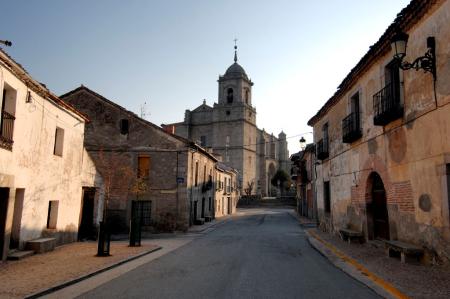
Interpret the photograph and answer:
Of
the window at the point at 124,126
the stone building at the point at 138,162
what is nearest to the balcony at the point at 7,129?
the stone building at the point at 138,162

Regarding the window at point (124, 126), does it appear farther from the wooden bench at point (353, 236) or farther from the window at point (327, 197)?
the wooden bench at point (353, 236)

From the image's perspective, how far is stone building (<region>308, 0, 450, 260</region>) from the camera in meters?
7.69

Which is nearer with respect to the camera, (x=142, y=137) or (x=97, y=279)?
(x=97, y=279)

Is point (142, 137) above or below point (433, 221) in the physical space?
above

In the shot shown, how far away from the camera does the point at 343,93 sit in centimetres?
1490

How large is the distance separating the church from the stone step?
49779 millimetres

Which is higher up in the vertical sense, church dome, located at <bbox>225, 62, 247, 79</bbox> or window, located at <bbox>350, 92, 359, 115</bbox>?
church dome, located at <bbox>225, 62, 247, 79</bbox>

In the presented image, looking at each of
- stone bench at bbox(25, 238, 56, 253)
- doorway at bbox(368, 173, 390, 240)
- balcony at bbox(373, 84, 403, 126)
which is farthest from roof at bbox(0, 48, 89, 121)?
doorway at bbox(368, 173, 390, 240)

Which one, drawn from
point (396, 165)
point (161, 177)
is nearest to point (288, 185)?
point (161, 177)

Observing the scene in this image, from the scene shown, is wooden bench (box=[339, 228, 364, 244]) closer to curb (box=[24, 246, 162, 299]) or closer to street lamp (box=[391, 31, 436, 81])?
street lamp (box=[391, 31, 436, 81])

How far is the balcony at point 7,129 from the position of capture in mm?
9398

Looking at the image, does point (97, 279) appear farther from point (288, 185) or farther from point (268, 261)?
point (288, 185)

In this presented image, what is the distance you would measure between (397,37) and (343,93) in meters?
6.97

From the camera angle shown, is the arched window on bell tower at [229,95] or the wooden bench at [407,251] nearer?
the wooden bench at [407,251]
